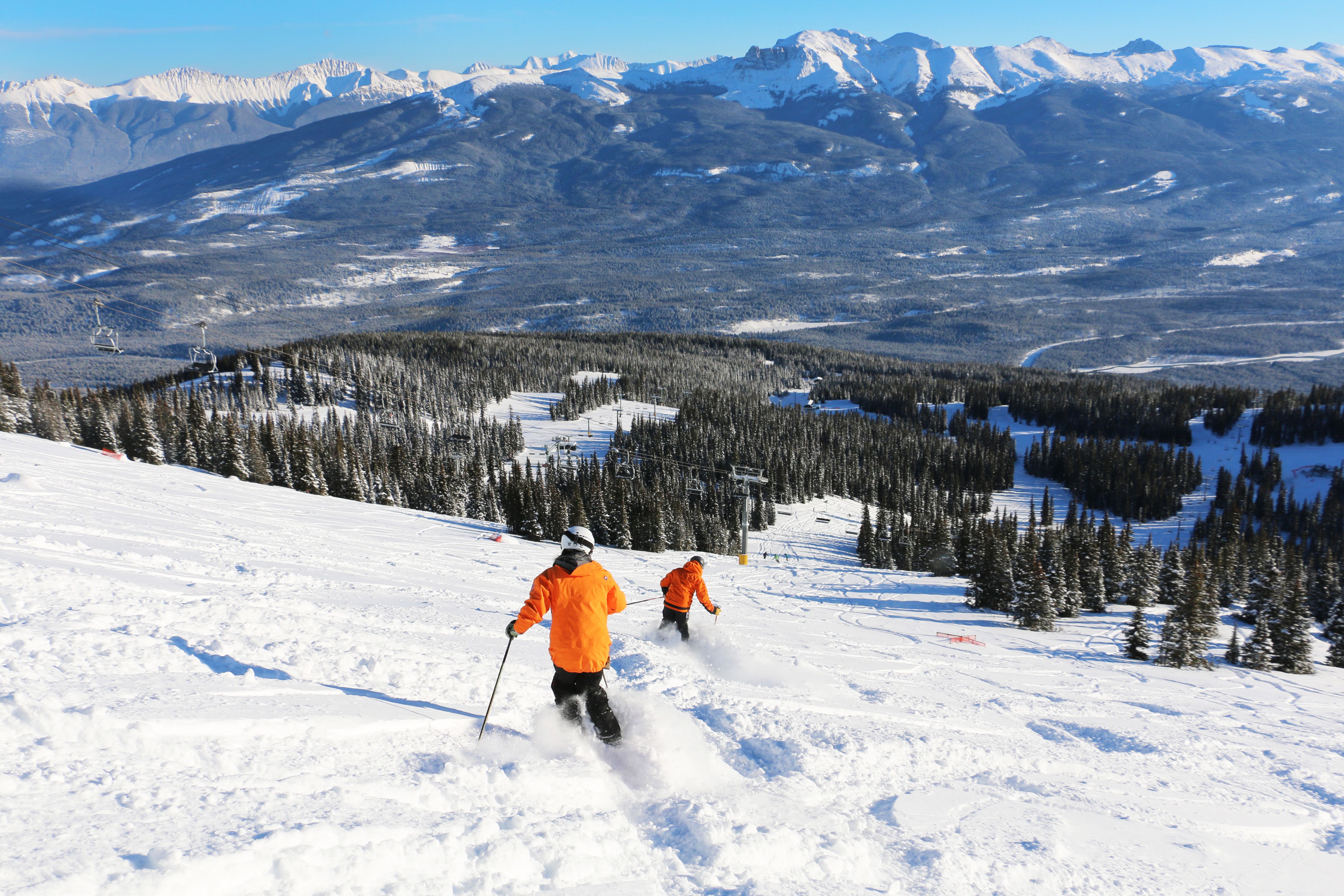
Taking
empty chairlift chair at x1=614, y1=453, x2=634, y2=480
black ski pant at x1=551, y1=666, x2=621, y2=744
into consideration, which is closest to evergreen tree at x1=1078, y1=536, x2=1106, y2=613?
empty chairlift chair at x1=614, y1=453, x2=634, y2=480

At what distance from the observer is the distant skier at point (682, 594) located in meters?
14.7

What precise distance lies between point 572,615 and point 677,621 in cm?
712

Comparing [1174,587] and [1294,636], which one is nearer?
[1294,636]

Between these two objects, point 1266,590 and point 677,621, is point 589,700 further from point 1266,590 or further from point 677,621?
point 1266,590

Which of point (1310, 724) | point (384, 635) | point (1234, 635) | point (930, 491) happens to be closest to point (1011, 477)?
point (930, 491)

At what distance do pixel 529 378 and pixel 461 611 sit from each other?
165 m

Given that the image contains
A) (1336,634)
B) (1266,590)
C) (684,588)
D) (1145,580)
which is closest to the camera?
(684,588)

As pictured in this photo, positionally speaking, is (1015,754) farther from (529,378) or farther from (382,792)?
(529,378)

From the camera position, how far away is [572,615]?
8266 mm

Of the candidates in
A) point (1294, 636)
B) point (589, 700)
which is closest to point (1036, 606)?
point (1294, 636)

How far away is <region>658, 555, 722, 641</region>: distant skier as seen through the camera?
14.7 metres

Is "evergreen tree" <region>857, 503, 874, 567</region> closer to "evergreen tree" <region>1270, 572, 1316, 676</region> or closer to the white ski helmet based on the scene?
"evergreen tree" <region>1270, 572, 1316, 676</region>

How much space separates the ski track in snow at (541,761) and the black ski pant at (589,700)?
0.93 feet

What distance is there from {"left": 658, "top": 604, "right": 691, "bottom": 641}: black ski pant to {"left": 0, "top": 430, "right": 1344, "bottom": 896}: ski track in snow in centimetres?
33
